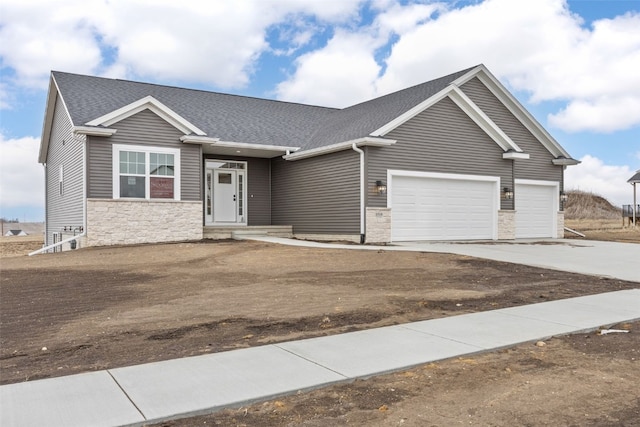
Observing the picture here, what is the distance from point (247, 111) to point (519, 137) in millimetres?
11529

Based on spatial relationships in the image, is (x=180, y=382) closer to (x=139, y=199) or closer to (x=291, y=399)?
(x=291, y=399)

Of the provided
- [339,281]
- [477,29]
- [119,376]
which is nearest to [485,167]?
[477,29]

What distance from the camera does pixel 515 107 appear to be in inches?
809

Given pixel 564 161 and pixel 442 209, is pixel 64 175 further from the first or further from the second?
pixel 564 161

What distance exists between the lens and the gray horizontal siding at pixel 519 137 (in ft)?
65.2

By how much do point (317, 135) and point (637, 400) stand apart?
57.0 ft

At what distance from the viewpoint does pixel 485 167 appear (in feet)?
62.4

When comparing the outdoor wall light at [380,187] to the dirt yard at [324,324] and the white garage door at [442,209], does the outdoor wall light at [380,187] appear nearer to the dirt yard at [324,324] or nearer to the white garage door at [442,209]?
the white garage door at [442,209]

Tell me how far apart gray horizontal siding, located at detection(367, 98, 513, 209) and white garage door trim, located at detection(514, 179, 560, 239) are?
104cm

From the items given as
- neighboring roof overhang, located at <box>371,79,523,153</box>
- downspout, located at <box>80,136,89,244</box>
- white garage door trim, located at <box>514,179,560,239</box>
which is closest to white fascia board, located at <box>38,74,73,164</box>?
downspout, located at <box>80,136,89,244</box>

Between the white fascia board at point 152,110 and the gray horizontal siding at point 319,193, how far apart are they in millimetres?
4126

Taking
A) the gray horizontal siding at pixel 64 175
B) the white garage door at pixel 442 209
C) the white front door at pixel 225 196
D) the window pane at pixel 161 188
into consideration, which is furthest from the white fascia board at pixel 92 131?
the white garage door at pixel 442 209

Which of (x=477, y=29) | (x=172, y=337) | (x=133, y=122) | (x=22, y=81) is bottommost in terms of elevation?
(x=172, y=337)

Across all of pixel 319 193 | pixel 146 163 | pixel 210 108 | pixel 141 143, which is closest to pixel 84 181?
pixel 146 163
